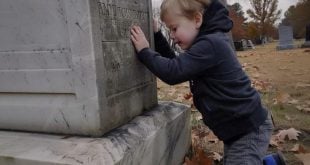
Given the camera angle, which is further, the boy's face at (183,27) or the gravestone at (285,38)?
the gravestone at (285,38)

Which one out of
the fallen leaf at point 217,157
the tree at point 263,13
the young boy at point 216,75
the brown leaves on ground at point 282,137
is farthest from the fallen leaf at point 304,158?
the tree at point 263,13

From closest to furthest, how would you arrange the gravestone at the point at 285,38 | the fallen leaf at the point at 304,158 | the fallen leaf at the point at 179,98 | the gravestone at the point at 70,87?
the gravestone at the point at 70,87 < the fallen leaf at the point at 304,158 < the fallen leaf at the point at 179,98 < the gravestone at the point at 285,38

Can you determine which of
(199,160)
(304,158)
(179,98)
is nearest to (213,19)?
(199,160)

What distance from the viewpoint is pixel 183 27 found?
2.10 meters

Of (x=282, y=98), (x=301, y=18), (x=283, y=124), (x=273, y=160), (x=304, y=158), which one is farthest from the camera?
(x=301, y=18)

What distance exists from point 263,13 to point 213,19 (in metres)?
55.7

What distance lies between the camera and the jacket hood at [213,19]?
207 cm

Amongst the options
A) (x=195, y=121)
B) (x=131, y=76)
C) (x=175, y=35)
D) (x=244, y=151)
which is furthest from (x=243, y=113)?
(x=195, y=121)

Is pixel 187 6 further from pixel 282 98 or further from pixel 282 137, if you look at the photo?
pixel 282 98

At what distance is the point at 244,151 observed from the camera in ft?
6.78

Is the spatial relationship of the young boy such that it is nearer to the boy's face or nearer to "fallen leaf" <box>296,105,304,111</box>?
the boy's face

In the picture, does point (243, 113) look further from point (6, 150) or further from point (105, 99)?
point (6, 150)

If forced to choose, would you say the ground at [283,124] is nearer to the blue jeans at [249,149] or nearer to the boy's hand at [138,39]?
the blue jeans at [249,149]

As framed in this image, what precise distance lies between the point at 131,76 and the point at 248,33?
53518 mm
